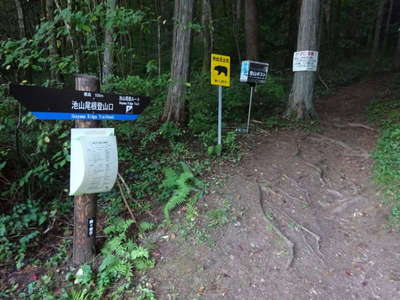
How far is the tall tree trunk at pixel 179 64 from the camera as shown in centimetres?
571

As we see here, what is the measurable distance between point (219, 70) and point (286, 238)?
2999 millimetres

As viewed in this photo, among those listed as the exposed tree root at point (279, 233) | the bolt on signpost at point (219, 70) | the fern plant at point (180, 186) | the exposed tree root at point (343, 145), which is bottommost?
the exposed tree root at point (279, 233)

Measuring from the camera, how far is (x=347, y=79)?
42.4 feet

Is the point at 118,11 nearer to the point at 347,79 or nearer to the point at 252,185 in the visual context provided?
the point at 252,185

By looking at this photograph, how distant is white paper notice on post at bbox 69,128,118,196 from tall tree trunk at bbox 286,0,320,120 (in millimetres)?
5332

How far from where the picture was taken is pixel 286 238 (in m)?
3.52

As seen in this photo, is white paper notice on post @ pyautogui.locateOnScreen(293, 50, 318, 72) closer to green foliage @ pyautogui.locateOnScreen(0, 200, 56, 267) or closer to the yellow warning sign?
the yellow warning sign

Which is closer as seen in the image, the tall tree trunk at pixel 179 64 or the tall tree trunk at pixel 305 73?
the tall tree trunk at pixel 179 64


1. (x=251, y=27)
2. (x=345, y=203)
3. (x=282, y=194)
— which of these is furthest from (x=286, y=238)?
(x=251, y=27)

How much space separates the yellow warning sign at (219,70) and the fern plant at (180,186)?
162cm

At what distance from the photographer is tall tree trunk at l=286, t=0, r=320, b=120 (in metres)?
6.63

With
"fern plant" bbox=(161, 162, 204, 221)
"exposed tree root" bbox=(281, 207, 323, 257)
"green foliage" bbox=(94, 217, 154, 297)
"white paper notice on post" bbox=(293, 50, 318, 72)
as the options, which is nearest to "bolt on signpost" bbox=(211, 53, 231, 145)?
"fern plant" bbox=(161, 162, 204, 221)

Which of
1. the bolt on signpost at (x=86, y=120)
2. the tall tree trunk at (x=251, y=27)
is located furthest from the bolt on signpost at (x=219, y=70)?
the tall tree trunk at (x=251, y=27)

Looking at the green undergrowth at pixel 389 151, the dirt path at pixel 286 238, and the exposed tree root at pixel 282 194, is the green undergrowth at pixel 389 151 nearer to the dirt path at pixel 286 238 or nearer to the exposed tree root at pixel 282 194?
the dirt path at pixel 286 238
